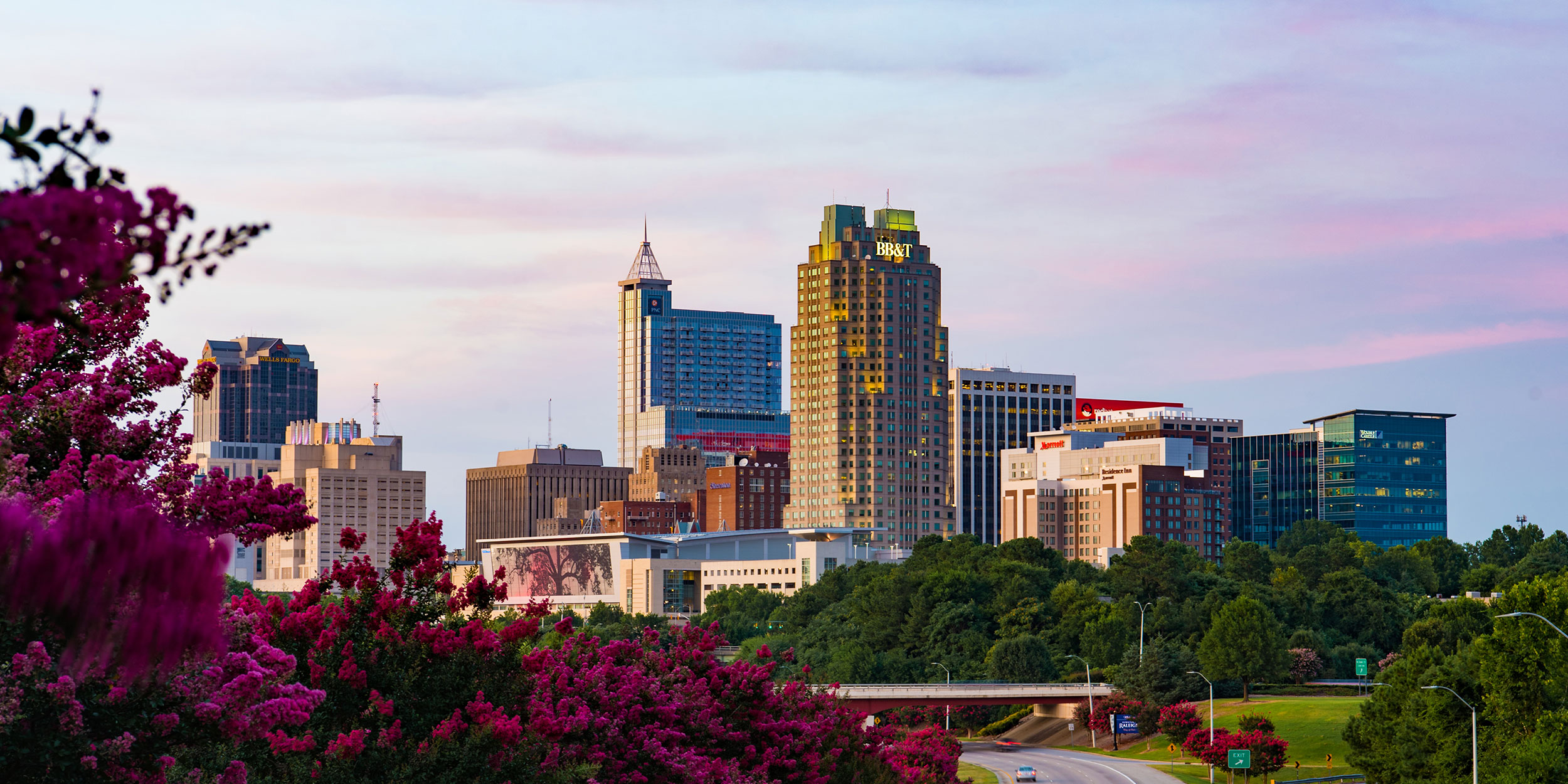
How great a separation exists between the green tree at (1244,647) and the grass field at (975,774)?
3216cm

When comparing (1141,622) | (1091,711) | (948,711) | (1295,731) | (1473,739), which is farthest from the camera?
(1141,622)

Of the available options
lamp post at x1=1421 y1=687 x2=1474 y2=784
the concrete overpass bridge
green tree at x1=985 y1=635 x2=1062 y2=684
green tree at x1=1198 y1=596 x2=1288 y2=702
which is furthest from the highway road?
lamp post at x1=1421 y1=687 x2=1474 y2=784

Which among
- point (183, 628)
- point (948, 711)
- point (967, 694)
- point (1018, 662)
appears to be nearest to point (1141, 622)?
point (1018, 662)

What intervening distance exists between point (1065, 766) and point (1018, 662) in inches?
1632

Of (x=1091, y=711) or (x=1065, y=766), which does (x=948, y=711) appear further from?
(x=1065, y=766)

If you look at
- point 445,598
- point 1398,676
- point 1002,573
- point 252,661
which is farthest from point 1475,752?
point 1002,573

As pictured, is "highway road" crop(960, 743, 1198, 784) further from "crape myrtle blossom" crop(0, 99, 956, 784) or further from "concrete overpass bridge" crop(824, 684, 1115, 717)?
"crape myrtle blossom" crop(0, 99, 956, 784)

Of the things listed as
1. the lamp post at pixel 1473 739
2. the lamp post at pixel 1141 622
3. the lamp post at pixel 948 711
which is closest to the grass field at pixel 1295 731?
the lamp post at pixel 1141 622

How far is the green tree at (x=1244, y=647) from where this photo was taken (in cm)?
15875

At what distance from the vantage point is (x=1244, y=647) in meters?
159

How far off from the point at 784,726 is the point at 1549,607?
46.2 metres

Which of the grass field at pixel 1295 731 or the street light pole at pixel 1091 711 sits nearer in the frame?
the grass field at pixel 1295 731

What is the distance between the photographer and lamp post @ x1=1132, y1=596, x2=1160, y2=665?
163425mm

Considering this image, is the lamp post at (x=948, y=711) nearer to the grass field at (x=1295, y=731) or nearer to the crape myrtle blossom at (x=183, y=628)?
the grass field at (x=1295, y=731)
